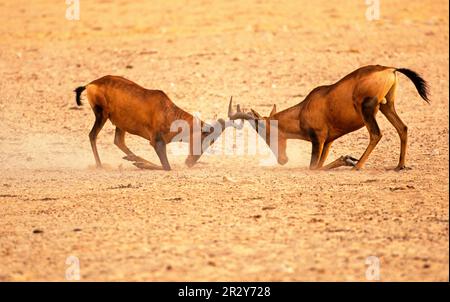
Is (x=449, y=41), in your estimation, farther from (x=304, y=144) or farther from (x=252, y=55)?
(x=304, y=144)

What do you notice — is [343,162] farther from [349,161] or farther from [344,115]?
[344,115]

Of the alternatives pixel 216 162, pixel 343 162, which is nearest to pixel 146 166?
pixel 216 162

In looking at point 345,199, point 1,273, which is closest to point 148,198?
point 345,199

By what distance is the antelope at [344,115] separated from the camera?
12.0 metres

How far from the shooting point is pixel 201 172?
40.7 ft

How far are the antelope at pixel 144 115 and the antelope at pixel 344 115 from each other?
67cm

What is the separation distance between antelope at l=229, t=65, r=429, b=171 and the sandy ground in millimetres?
388

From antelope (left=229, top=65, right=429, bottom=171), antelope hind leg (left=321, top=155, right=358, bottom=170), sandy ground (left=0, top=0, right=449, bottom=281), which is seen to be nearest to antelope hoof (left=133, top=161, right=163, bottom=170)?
sandy ground (left=0, top=0, right=449, bottom=281)

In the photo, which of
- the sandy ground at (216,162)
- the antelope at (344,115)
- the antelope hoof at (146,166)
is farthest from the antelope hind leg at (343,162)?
the antelope hoof at (146,166)

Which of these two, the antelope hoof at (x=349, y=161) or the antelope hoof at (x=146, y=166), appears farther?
the antelope hoof at (x=146, y=166)

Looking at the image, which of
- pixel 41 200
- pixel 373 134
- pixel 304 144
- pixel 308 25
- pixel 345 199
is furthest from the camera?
pixel 308 25

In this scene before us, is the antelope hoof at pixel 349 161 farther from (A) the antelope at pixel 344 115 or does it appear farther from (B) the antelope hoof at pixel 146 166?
(B) the antelope hoof at pixel 146 166

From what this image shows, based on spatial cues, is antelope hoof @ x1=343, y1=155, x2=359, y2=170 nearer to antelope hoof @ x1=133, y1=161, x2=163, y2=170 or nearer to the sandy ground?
the sandy ground
